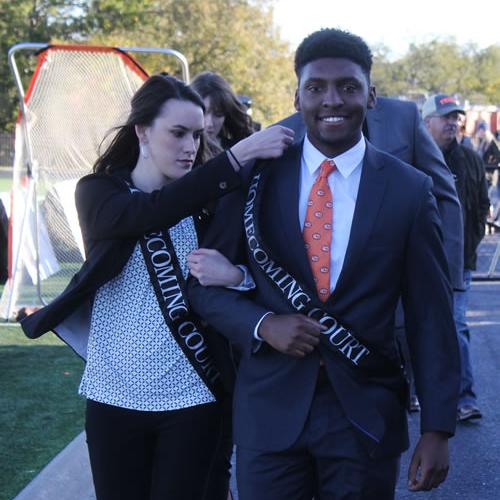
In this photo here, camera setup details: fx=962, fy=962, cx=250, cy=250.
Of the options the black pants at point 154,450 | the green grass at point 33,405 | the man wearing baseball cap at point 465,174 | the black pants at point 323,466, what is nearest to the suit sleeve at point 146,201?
the black pants at point 154,450

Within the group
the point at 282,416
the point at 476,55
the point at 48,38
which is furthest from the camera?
the point at 476,55

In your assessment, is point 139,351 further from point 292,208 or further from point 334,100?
point 334,100

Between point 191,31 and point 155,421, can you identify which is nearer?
point 155,421

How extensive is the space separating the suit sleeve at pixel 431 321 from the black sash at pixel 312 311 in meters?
0.12

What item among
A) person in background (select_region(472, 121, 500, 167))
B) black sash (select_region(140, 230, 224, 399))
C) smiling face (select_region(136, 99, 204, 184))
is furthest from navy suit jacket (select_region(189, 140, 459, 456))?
person in background (select_region(472, 121, 500, 167))

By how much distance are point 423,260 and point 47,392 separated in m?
4.67

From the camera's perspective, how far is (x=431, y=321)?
2.74m

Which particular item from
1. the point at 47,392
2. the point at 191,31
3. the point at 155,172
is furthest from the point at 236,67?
the point at 155,172

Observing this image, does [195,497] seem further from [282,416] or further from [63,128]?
[63,128]

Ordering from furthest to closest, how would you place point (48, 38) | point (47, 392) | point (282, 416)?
point (48, 38)
point (47, 392)
point (282, 416)

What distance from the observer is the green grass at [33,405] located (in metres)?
5.34

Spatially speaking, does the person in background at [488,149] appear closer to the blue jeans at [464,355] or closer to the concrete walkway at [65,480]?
the blue jeans at [464,355]

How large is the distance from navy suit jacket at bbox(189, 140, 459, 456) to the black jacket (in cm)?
439

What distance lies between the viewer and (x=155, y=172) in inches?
133
